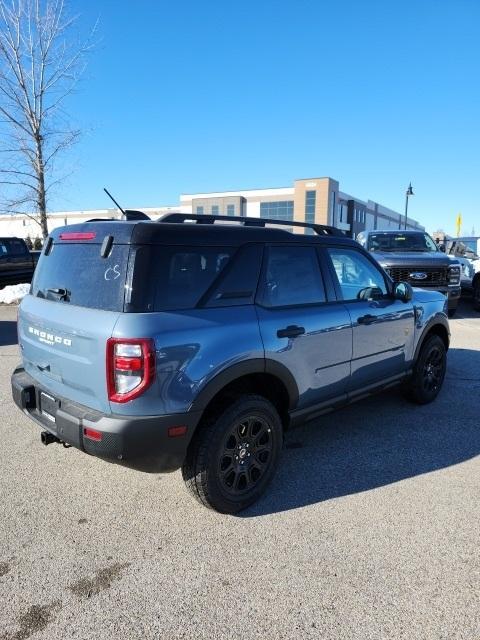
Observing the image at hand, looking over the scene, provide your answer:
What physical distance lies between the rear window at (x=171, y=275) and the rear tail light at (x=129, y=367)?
0.20 metres

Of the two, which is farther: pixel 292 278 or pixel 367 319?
pixel 367 319

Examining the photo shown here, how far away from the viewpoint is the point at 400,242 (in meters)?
11.3

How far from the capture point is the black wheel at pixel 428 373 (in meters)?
4.91

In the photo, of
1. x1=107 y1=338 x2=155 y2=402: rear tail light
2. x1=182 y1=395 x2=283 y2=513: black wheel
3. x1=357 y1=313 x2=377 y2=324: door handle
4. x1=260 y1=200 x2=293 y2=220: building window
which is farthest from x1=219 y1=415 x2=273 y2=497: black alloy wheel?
x1=260 y1=200 x2=293 y2=220: building window

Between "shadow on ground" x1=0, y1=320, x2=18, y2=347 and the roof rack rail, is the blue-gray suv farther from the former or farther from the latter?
"shadow on ground" x1=0, y1=320, x2=18, y2=347

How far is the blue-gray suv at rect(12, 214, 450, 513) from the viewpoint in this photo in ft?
8.36

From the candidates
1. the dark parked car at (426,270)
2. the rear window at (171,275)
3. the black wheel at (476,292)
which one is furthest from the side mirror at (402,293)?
the black wheel at (476,292)

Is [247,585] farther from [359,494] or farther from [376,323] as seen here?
[376,323]

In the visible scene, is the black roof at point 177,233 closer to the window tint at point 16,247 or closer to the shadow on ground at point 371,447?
the shadow on ground at point 371,447

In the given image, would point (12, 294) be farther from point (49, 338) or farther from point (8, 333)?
point (49, 338)

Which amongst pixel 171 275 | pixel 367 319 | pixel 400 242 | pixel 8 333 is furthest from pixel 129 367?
pixel 400 242

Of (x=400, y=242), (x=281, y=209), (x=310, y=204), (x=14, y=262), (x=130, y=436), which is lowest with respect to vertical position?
(x=130, y=436)

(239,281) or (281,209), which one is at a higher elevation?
(281,209)

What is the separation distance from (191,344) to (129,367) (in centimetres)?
36
